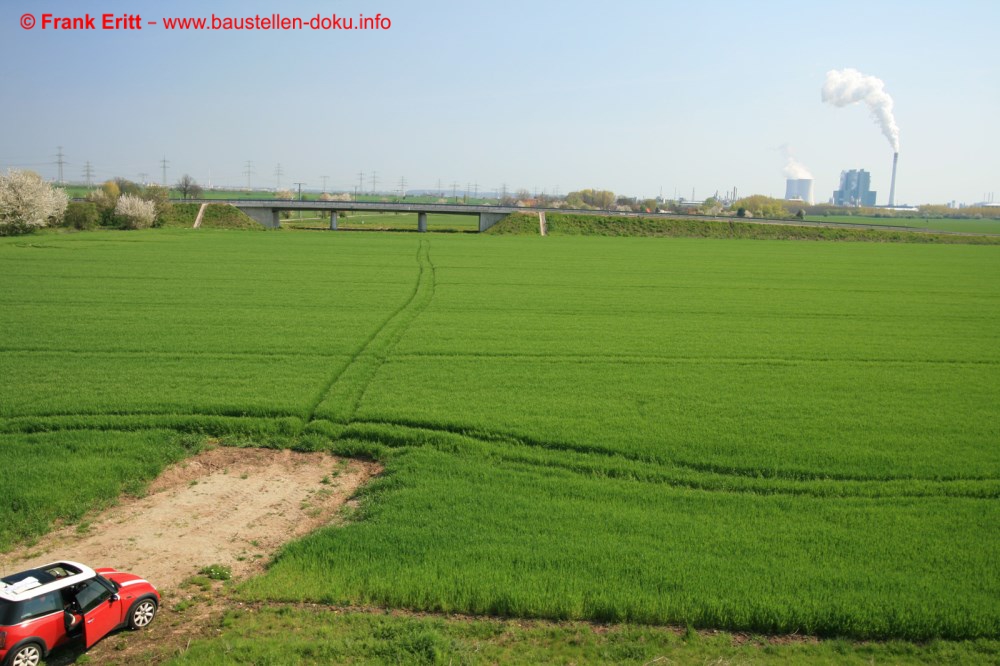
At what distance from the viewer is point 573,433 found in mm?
17078

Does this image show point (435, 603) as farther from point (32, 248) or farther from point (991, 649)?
point (32, 248)

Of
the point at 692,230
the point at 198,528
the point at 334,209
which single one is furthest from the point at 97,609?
the point at 692,230

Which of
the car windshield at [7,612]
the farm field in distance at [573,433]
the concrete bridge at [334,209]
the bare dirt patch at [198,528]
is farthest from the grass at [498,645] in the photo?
the concrete bridge at [334,209]

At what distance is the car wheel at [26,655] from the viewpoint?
8664mm

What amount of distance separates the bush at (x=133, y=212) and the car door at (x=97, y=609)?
3244 inches

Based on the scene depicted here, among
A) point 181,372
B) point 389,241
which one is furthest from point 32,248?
point 181,372

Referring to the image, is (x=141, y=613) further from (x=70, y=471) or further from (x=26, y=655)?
(x=70, y=471)

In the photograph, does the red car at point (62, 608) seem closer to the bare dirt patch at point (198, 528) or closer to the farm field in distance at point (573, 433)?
the bare dirt patch at point (198, 528)

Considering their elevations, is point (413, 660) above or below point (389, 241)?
below

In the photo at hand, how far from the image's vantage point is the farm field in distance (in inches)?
429

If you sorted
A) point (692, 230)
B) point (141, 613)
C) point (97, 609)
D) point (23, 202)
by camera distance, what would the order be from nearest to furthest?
point (97, 609) → point (141, 613) → point (23, 202) → point (692, 230)

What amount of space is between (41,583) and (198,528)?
374cm

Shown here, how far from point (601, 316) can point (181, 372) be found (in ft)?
60.0

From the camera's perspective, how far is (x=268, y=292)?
37000 mm
